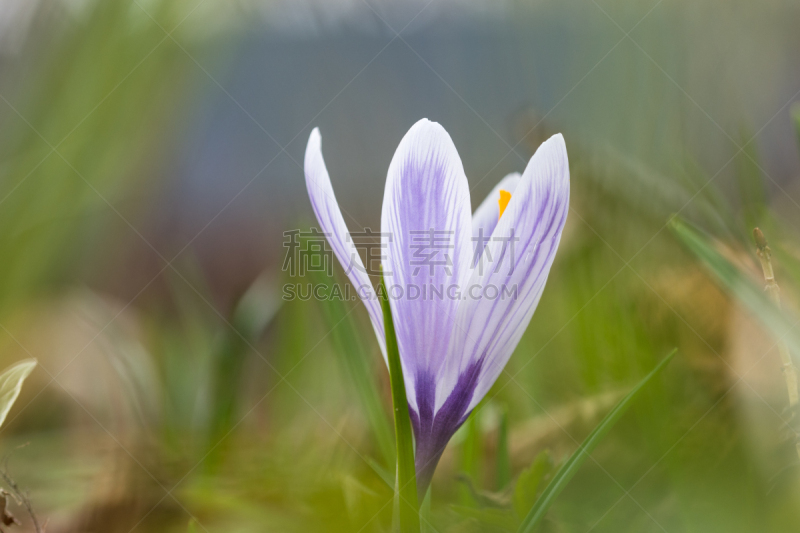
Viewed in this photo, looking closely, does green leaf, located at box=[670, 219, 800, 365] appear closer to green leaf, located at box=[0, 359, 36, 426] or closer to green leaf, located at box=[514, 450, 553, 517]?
green leaf, located at box=[514, 450, 553, 517]

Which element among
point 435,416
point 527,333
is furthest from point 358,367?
point 527,333

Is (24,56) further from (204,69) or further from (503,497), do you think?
(503,497)

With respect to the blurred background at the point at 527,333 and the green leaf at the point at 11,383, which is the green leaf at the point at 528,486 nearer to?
the blurred background at the point at 527,333

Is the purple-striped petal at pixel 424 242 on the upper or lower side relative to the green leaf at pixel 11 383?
upper

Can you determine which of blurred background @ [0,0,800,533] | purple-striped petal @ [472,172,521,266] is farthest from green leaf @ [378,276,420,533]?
purple-striped petal @ [472,172,521,266]

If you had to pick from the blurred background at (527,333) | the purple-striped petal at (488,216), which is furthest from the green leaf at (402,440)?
the purple-striped petal at (488,216)
